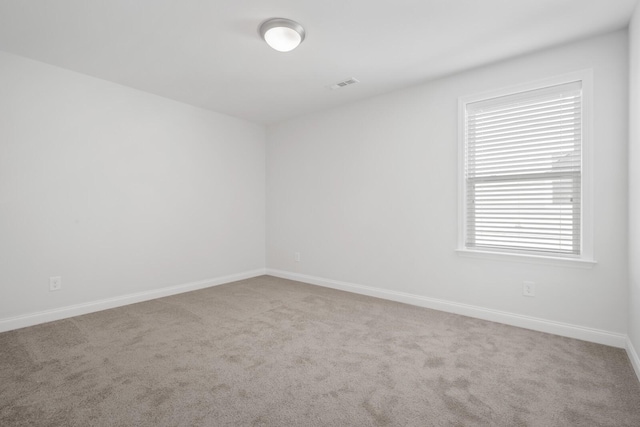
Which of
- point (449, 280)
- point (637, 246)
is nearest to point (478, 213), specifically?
point (449, 280)

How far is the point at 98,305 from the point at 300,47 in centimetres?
335

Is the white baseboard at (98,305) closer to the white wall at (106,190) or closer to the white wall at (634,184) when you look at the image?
the white wall at (106,190)

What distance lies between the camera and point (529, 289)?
285 cm

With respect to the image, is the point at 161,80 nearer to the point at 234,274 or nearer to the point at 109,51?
the point at 109,51

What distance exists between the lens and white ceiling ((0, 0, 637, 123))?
2.21 metres

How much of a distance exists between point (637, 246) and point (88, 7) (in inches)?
161

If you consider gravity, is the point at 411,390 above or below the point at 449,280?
below

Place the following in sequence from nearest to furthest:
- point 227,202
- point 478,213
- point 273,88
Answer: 1. point 478,213
2. point 273,88
3. point 227,202

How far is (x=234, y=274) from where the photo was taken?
4.77 m

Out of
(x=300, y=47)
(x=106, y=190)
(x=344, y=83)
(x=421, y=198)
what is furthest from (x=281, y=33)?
(x=106, y=190)

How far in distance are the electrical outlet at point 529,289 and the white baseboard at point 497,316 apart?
0.69 feet

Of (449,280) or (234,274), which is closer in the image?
(449,280)

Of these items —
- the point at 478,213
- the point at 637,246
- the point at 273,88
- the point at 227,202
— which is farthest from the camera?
the point at 227,202

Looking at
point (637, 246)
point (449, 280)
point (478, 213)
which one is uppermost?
point (478, 213)
